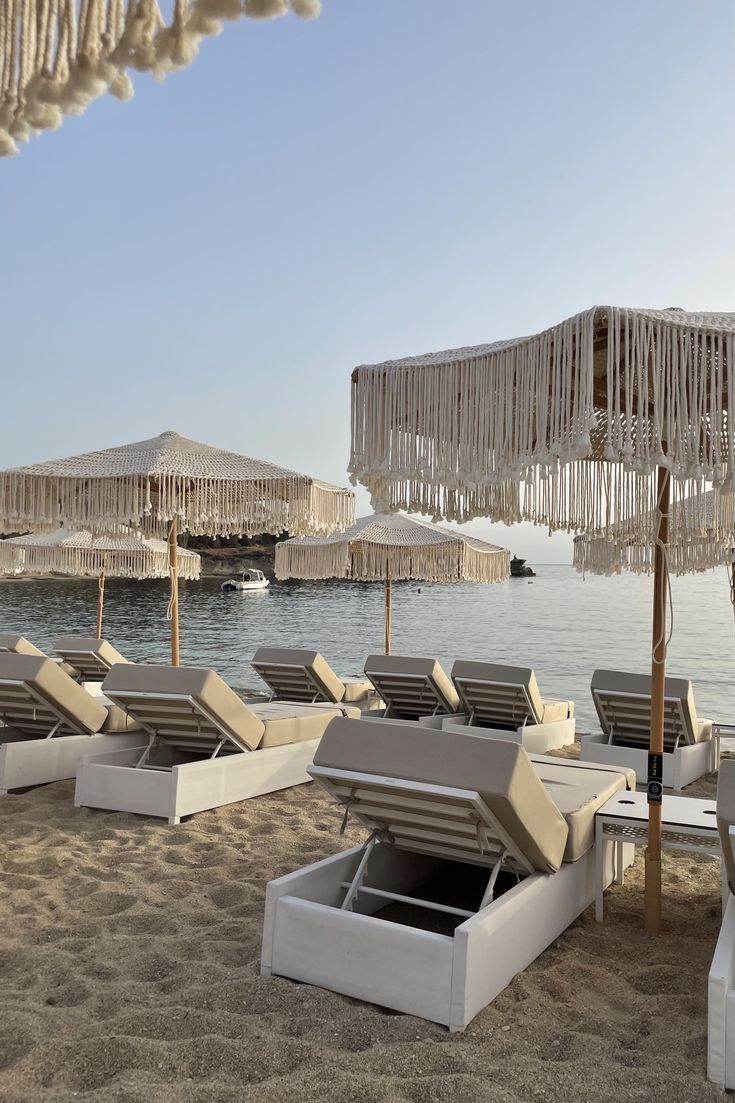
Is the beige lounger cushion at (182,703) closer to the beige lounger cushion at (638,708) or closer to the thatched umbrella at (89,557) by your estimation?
the beige lounger cushion at (638,708)

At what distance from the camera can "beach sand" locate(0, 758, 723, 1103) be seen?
85.8 inches

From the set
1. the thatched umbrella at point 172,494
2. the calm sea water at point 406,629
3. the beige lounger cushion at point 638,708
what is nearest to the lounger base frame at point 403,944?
the beige lounger cushion at point 638,708

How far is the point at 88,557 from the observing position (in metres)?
11.3

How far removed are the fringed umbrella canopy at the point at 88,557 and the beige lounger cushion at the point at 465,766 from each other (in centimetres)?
844

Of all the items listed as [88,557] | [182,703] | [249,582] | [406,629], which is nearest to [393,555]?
[88,557]

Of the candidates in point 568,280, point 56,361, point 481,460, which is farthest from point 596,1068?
point 56,361

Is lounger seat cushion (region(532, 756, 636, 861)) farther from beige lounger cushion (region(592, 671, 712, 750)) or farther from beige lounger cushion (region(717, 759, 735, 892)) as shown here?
beige lounger cushion (region(592, 671, 712, 750))

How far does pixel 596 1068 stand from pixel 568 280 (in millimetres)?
9302

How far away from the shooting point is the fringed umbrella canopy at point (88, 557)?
1110 cm

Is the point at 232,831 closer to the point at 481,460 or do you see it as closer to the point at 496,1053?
the point at 496,1053

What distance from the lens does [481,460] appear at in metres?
2.87

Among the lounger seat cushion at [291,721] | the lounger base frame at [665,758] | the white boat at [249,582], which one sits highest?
the lounger seat cushion at [291,721]

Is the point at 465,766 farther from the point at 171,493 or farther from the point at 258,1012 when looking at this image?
the point at 171,493

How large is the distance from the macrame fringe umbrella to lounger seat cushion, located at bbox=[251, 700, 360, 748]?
100 inches
